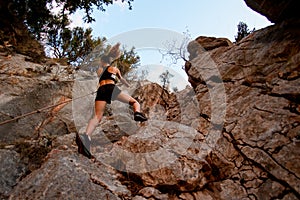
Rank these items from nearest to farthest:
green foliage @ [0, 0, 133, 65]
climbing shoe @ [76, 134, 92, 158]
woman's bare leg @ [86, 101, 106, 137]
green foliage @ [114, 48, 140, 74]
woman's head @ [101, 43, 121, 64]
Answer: climbing shoe @ [76, 134, 92, 158], woman's bare leg @ [86, 101, 106, 137], woman's head @ [101, 43, 121, 64], green foliage @ [0, 0, 133, 65], green foliage @ [114, 48, 140, 74]

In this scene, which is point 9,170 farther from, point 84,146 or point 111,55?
point 111,55

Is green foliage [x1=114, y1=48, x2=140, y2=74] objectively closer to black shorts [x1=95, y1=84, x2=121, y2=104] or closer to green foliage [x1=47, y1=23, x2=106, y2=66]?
green foliage [x1=47, y1=23, x2=106, y2=66]

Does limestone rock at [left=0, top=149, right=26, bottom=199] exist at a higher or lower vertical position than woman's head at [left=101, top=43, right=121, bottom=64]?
lower

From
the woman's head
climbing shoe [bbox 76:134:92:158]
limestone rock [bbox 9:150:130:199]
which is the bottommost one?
limestone rock [bbox 9:150:130:199]

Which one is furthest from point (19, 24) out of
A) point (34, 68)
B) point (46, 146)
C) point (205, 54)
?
point (205, 54)

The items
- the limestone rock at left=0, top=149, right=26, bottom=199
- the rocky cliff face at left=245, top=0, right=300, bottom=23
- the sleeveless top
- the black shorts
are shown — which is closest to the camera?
the limestone rock at left=0, top=149, right=26, bottom=199

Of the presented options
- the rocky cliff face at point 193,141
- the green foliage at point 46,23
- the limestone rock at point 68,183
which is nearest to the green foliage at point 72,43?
the green foliage at point 46,23

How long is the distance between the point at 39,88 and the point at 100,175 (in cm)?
426

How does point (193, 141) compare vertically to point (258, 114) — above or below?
below

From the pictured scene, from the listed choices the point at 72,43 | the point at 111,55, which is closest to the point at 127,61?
the point at 72,43

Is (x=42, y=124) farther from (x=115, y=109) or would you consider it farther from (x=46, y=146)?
(x=115, y=109)

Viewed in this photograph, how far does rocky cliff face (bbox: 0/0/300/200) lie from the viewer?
2.93 m

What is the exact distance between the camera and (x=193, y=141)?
3.98 meters

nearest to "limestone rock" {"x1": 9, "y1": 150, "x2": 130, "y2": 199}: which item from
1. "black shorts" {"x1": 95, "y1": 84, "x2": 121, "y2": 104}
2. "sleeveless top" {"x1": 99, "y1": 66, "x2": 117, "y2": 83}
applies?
"black shorts" {"x1": 95, "y1": 84, "x2": 121, "y2": 104}
